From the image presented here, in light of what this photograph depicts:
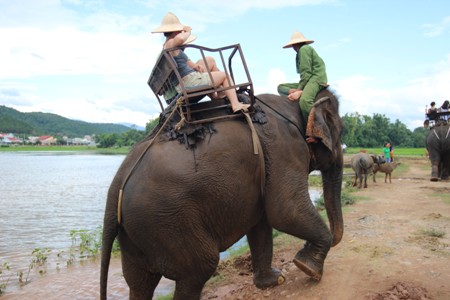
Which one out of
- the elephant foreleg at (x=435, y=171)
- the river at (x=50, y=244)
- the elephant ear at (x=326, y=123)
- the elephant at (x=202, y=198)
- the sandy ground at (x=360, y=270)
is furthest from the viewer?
the elephant foreleg at (x=435, y=171)

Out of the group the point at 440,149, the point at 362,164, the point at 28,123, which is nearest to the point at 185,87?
the point at 362,164

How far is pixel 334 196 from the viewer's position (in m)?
5.32

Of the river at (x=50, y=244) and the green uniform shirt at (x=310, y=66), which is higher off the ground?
the green uniform shirt at (x=310, y=66)

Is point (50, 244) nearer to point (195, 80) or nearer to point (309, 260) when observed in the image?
point (309, 260)

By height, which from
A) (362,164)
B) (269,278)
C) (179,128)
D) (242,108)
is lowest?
(269,278)

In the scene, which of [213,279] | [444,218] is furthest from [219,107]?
[444,218]

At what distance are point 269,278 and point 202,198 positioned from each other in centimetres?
189

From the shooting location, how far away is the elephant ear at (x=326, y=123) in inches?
183

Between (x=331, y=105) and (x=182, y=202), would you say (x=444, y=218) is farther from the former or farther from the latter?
(x=182, y=202)

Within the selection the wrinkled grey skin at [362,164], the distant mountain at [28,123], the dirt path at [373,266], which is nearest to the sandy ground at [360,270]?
the dirt path at [373,266]

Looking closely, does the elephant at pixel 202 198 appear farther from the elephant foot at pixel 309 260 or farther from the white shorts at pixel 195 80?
the white shorts at pixel 195 80

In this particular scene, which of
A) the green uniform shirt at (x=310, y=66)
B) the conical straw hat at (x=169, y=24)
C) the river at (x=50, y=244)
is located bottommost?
the river at (x=50, y=244)

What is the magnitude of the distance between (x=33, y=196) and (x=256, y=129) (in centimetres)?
2031

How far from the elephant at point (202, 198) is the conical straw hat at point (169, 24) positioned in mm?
806
